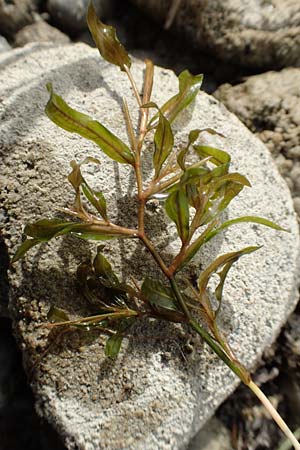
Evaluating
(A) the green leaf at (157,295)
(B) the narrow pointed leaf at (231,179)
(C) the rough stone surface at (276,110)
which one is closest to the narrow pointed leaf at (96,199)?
(A) the green leaf at (157,295)

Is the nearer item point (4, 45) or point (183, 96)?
point (183, 96)

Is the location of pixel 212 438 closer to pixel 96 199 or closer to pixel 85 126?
pixel 96 199

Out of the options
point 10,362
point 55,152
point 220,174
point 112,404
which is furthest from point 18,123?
point 112,404

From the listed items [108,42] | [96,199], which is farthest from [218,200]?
[108,42]

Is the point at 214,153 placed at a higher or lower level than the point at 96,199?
higher

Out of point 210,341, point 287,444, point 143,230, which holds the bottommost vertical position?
point 287,444

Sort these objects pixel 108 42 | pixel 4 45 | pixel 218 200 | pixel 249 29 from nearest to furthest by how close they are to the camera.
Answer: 1. pixel 218 200
2. pixel 108 42
3. pixel 249 29
4. pixel 4 45

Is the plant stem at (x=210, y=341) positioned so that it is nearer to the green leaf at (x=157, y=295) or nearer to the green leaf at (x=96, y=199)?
the green leaf at (x=157, y=295)

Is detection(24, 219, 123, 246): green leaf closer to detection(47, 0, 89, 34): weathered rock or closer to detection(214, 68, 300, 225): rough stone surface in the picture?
detection(214, 68, 300, 225): rough stone surface
